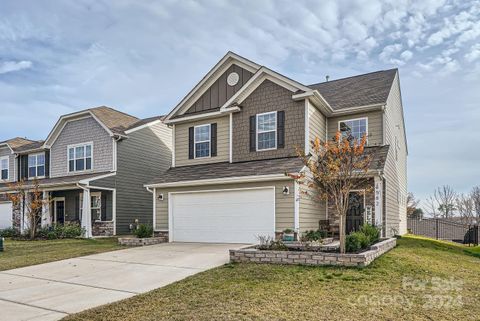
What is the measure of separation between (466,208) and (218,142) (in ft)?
91.4

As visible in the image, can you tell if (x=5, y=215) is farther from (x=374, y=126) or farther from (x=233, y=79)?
(x=374, y=126)

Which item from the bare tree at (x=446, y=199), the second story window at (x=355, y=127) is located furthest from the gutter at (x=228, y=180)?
the bare tree at (x=446, y=199)

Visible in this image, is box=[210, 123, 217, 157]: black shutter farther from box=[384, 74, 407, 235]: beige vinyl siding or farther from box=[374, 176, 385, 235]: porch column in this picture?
box=[384, 74, 407, 235]: beige vinyl siding

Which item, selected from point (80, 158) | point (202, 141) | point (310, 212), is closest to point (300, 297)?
point (310, 212)

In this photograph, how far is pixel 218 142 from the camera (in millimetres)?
16766

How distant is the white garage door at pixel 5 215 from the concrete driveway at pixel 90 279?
53.8ft

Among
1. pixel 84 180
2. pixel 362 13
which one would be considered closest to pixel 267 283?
pixel 362 13

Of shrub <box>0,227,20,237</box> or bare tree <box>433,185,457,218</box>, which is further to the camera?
bare tree <box>433,185,457,218</box>

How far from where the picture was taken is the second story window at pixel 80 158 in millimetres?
21547

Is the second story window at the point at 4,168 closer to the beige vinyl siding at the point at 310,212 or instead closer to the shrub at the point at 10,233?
the shrub at the point at 10,233

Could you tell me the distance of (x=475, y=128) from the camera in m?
20.5

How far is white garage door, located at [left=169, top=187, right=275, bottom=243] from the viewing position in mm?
13891

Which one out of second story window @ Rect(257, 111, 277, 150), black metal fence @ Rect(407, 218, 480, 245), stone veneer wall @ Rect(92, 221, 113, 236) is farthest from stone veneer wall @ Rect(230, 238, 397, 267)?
black metal fence @ Rect(407, 218, 480, 245)

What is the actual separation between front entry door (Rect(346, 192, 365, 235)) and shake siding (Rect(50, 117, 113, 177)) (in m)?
12.6
